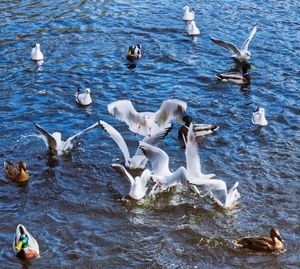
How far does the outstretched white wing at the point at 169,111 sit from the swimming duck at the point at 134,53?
4635mm

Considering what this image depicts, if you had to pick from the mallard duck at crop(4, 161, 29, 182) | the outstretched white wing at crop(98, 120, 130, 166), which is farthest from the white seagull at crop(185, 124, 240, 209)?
the mallard duck at crop(4, 161, 29, 182)

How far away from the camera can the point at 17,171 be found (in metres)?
13.2

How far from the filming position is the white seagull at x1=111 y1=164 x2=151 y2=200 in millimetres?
12766

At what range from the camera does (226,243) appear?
37.8 ft

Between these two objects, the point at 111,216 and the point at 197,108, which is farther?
the point at 197,108

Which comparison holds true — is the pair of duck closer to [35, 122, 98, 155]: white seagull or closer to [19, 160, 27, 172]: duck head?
[19, 160, 27, 172]: duck head

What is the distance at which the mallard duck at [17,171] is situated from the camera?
1318cm

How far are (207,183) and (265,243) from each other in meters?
1.86

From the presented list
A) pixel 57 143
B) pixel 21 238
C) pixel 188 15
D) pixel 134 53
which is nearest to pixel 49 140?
pixel 57 143

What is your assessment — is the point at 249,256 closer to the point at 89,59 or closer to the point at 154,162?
the point at 154,162

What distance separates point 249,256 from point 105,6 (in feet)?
50.0

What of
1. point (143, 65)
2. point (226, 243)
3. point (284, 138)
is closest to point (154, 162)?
point (226, 243)

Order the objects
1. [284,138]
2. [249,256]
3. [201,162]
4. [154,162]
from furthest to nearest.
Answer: [284,138] → [201,162] → [154,162] → [249,256]

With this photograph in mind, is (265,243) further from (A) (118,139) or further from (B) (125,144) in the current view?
(A) (118,139)
